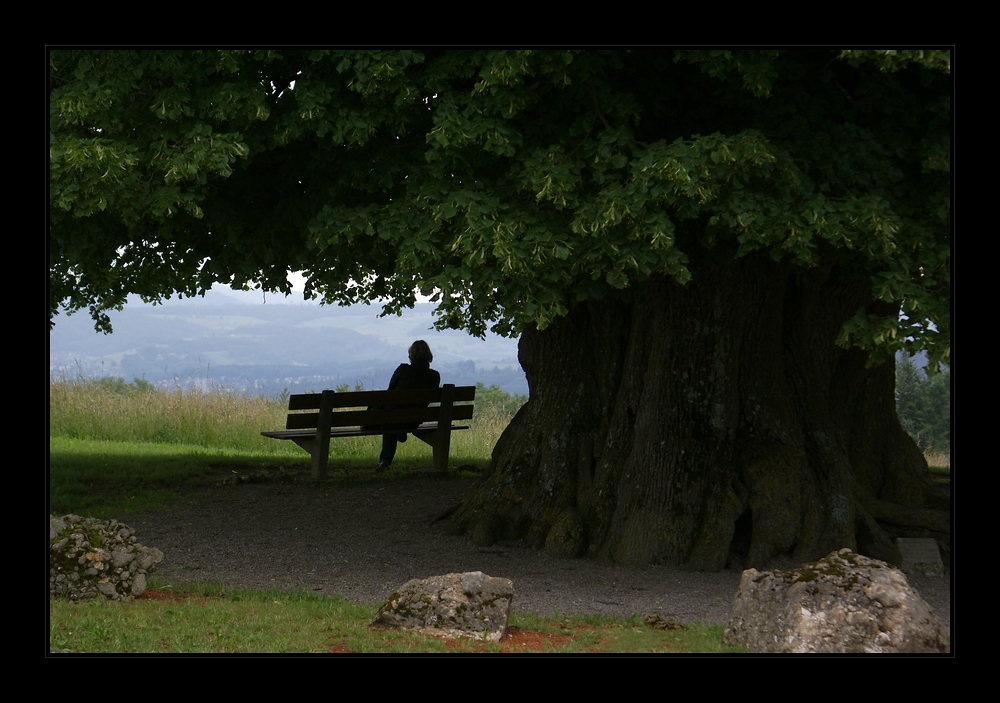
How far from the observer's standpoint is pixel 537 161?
7.21 metres

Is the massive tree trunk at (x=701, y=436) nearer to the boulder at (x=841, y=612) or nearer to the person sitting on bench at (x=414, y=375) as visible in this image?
the boulder at (x=841, y=612)

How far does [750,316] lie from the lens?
30.2 feet

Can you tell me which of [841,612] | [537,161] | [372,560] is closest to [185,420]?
[372,560]

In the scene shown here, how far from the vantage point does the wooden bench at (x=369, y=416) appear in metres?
13.2

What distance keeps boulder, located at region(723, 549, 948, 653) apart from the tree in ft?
5.33

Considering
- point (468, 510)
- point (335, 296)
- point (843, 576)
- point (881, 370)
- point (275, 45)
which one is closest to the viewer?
point (843, 576)

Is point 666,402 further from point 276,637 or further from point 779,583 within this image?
point 276,637

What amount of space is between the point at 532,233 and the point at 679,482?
127 inches

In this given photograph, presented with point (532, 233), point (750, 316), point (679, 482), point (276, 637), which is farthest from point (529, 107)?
point (276, 637)

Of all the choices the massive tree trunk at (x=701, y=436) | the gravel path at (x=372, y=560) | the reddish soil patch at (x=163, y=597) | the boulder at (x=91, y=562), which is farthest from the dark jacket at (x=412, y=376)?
the boulder at (x=91, y=562)

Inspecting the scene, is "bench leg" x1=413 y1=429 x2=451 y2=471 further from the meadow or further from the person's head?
the person's head

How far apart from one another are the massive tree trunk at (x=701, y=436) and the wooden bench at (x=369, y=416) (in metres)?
3.54

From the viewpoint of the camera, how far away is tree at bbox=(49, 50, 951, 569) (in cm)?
694

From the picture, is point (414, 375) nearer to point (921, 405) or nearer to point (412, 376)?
point (412, 376)
